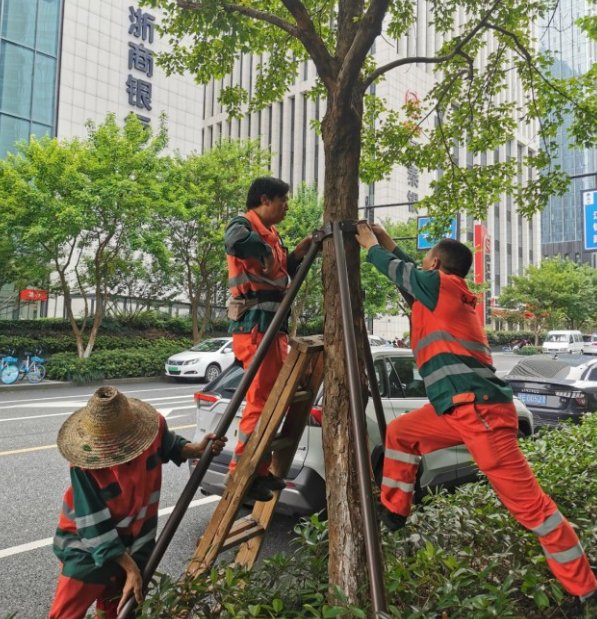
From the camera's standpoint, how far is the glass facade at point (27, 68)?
2431 centimetres

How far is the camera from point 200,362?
16688 millimetres

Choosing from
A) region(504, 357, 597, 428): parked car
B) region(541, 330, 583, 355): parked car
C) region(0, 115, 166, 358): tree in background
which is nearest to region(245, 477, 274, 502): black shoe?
region(504, 357, 597, 428): parked car

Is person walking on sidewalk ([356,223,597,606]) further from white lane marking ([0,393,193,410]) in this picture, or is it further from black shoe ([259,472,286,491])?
white lane marking ([0,393,193,410])

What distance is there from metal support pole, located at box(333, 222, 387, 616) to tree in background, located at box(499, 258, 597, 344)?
4157cm

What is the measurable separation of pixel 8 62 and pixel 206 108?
37.2 metres

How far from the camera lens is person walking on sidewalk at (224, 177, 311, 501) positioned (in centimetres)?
260

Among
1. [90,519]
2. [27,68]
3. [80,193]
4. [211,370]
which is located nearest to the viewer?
[90,519]

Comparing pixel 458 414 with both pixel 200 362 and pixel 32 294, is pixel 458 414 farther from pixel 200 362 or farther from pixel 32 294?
pixel 32 294

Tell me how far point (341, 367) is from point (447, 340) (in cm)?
56

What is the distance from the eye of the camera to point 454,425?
8.23ft

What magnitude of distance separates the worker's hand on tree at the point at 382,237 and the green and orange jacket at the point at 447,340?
174mm

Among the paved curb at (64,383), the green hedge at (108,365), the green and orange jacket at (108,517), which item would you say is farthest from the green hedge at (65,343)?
the green and orange jacket at (108,517)

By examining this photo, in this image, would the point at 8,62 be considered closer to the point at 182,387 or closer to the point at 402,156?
the point at 182,387

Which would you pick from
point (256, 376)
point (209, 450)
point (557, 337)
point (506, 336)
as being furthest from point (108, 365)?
point (506, 336)
